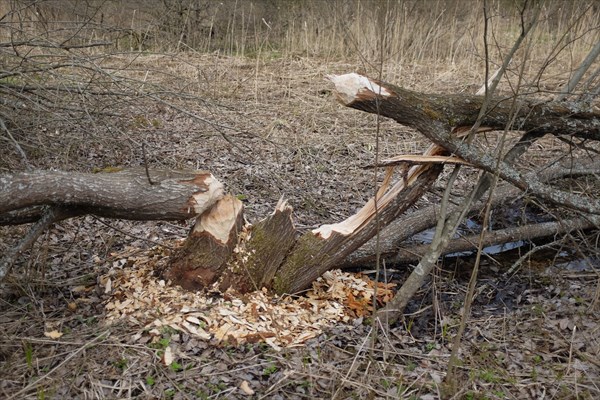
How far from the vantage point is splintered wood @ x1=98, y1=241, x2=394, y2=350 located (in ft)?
11.0

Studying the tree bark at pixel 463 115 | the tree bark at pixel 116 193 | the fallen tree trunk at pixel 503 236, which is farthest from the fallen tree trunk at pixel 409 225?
the tree bark at pixel 116 193

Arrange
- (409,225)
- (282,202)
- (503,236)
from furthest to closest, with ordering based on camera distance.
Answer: (503,236), (409,225), (282,202)

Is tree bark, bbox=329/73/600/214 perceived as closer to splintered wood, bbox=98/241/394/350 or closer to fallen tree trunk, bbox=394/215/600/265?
fallen tree trunk, bbox=394/215/600/265

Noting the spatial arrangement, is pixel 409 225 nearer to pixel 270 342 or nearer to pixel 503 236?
pixel 503 236

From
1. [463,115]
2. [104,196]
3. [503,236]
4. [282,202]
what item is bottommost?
[503,236]

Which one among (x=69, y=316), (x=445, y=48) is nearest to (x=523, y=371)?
(x=69, y=316)

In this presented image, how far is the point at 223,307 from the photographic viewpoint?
3.55 meters

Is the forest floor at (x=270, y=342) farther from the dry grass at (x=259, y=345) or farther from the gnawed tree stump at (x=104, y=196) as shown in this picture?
the gnawed tree stump at (x=104, y=196)

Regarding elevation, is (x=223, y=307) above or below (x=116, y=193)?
below

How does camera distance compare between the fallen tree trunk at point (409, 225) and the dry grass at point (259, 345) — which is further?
the fallen tree trunk at point (409, 225)

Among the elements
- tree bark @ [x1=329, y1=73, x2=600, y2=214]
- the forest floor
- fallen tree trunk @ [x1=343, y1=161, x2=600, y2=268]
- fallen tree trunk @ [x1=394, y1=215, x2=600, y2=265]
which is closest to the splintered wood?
the forest floor

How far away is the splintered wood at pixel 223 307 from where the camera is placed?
3.36 m

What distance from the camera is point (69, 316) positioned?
11.5ft

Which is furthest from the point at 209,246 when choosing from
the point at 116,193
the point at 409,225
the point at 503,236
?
the point at 503,236
